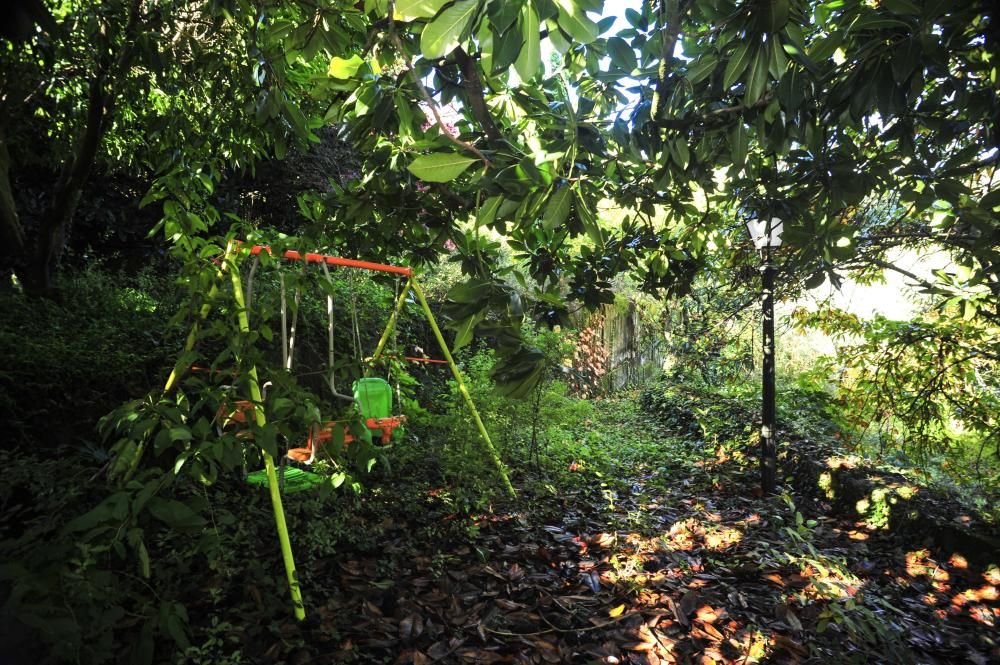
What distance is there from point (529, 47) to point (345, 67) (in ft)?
2.56

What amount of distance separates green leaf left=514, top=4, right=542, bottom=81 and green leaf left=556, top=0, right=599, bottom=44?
6 cm

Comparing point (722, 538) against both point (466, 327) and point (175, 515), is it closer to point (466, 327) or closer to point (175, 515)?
point (466, 327)

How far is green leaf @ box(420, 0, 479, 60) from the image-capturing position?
74cm

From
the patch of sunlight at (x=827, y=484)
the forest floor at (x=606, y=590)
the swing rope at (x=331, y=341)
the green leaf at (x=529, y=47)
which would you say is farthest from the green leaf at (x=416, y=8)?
the patch of sunlight at (x=827, y=484)

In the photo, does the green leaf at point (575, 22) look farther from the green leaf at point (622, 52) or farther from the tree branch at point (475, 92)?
the green leaf at point (622, 52)

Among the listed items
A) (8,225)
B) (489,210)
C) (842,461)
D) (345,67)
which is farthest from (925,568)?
(8,225)

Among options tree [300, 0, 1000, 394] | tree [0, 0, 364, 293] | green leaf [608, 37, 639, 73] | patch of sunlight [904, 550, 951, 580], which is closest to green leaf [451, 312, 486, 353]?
tree [300, 0, 1000, 394]

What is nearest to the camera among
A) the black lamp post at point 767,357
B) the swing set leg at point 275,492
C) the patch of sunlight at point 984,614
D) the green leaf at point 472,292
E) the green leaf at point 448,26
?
the green leaf at point 448,26

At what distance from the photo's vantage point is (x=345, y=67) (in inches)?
53.8

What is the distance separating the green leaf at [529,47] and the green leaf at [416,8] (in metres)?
0.13

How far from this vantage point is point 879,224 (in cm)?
318

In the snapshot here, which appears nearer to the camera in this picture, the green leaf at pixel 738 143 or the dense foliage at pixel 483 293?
the dense foliage at pixel 483 293

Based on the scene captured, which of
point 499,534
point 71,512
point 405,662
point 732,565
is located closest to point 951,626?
point 732,565

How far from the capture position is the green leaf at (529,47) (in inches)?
30.8
